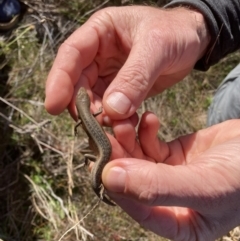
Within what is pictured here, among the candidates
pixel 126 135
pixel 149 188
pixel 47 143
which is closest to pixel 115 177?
pixel 149 188

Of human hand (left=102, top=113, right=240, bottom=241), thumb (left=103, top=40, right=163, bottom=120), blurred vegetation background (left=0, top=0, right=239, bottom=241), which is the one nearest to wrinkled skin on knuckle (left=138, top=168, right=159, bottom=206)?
human hand (left=102, top=113, right=240, bottom=241)

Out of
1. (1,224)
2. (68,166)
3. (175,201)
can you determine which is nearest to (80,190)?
(68,166)

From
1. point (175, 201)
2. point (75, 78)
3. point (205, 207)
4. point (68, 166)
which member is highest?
point (75, 78)

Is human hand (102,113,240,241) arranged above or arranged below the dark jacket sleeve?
below

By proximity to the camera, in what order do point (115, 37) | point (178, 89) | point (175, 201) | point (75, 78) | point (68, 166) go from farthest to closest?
point (178, 89), point (68, 166), point (115, 37), point (75, 78), point (175, 201)

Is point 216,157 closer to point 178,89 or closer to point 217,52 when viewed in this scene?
point 217,52

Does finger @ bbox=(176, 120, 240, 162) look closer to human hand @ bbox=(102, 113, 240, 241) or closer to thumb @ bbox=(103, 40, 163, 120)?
human hand @ bbox=(102, 113, 240, 241)
